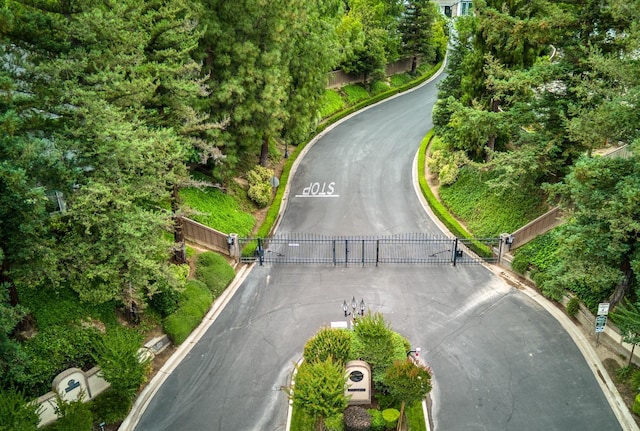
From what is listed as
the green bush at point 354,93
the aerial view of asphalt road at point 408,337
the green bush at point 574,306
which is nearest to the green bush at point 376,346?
the aerial view of asphalt road at point 408,337

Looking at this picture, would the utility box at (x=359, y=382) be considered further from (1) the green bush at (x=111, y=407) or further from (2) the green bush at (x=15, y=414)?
(2) the green bush at (x=15, y=414)

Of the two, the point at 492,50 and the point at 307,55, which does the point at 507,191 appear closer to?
the point at 492,50

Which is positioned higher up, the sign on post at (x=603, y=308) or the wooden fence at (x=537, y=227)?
the wooden fence at (x=537, y=227)

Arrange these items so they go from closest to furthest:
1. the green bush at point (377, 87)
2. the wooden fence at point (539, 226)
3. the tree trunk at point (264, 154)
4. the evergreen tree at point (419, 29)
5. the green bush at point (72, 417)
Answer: the green bush at point (72, 417)
the wooden fence at point (539, 226)
the tree trunk at point (264, 154)
the green bush at point (377, 87)
the evergreen tree at point (419, 29)

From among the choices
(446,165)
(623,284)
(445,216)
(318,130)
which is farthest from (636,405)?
(318,130)

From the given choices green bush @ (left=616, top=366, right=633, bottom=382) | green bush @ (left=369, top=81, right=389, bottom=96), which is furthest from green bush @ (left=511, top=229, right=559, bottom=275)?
green bush @ (left=369, top=81, right=389, bottom=96)

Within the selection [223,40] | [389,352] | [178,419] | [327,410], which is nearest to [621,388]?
[389,352]
